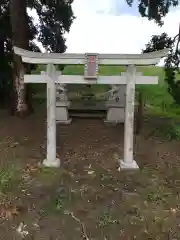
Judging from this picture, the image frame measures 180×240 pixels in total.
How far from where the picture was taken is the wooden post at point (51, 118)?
21.8ft

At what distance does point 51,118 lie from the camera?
6809mm

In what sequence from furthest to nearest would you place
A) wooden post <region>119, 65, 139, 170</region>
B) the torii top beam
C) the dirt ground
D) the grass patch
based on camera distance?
wooden post <region>119, 65, 139, 170</region>, the torii top beam, the grass patch, the dirt ground

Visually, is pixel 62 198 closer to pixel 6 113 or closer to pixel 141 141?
pixel 141 141

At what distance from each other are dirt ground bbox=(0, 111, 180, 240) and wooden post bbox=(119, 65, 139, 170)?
201mm

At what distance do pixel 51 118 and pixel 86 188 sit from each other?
1.47 metres

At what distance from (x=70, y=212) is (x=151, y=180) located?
180 centimetres

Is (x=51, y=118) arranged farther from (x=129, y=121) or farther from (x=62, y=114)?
(x=62, y=114)

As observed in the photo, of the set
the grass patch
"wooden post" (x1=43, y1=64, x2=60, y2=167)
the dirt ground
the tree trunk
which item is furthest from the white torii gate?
the tree trunk

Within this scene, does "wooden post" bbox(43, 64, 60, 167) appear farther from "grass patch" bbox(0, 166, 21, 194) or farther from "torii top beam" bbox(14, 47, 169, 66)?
"grass patch" bbox(0, 166, 21, 194)

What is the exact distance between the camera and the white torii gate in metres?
6.57

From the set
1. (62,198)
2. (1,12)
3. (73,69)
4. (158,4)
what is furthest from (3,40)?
(73,69)

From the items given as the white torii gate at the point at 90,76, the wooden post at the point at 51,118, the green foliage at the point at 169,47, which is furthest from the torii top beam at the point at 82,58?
the green foliage at the point at 169,47

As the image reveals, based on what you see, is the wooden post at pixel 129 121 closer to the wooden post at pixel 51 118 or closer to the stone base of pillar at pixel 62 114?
the wooden post at pixel 51 118

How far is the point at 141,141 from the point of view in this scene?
8.20m
